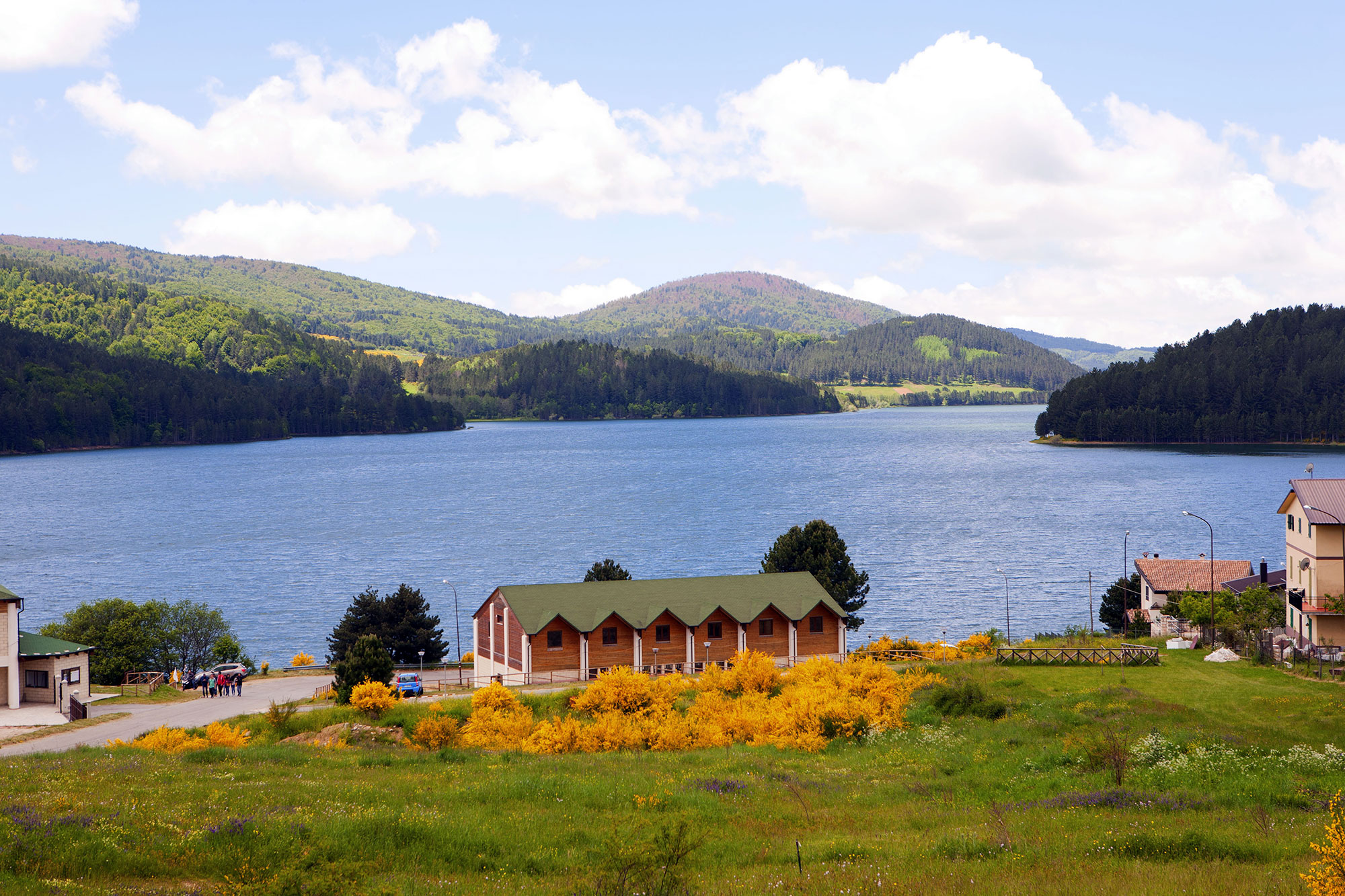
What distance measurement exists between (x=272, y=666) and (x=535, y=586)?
2464cm

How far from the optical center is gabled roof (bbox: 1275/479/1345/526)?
45.0 m

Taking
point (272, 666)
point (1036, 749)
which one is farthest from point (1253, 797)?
point (272, 666)

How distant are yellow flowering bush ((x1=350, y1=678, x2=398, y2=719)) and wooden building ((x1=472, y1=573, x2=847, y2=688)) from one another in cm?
1281

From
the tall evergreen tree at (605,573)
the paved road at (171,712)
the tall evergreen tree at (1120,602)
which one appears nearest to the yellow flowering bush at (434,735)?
the paved road at (171,712)

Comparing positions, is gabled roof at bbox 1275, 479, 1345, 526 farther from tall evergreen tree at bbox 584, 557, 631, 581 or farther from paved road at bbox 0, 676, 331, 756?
paved road at bbox 0, 676, 331, 756

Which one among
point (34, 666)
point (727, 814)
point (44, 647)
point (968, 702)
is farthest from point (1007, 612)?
point (34, 666)

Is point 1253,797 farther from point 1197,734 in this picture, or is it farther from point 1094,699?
point 1094,699

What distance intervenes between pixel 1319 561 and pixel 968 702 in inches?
869

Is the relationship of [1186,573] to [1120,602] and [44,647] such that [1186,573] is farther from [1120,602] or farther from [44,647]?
[44,647]

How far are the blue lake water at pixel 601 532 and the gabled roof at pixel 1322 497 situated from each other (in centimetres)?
2817

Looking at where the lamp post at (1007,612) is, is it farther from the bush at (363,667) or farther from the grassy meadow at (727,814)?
the bush at (363,667)

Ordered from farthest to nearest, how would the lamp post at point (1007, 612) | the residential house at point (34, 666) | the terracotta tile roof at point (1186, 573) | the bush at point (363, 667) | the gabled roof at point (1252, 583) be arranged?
the lamp post at point (1007, 612)
the terracotta tile roof at point (1186, 573)
the gabled roof at point (1252, 583)
the bush at point (363, 667)
the residential house at point (34, 666)

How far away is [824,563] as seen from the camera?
65500mm

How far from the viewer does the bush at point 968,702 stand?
34.4 m
